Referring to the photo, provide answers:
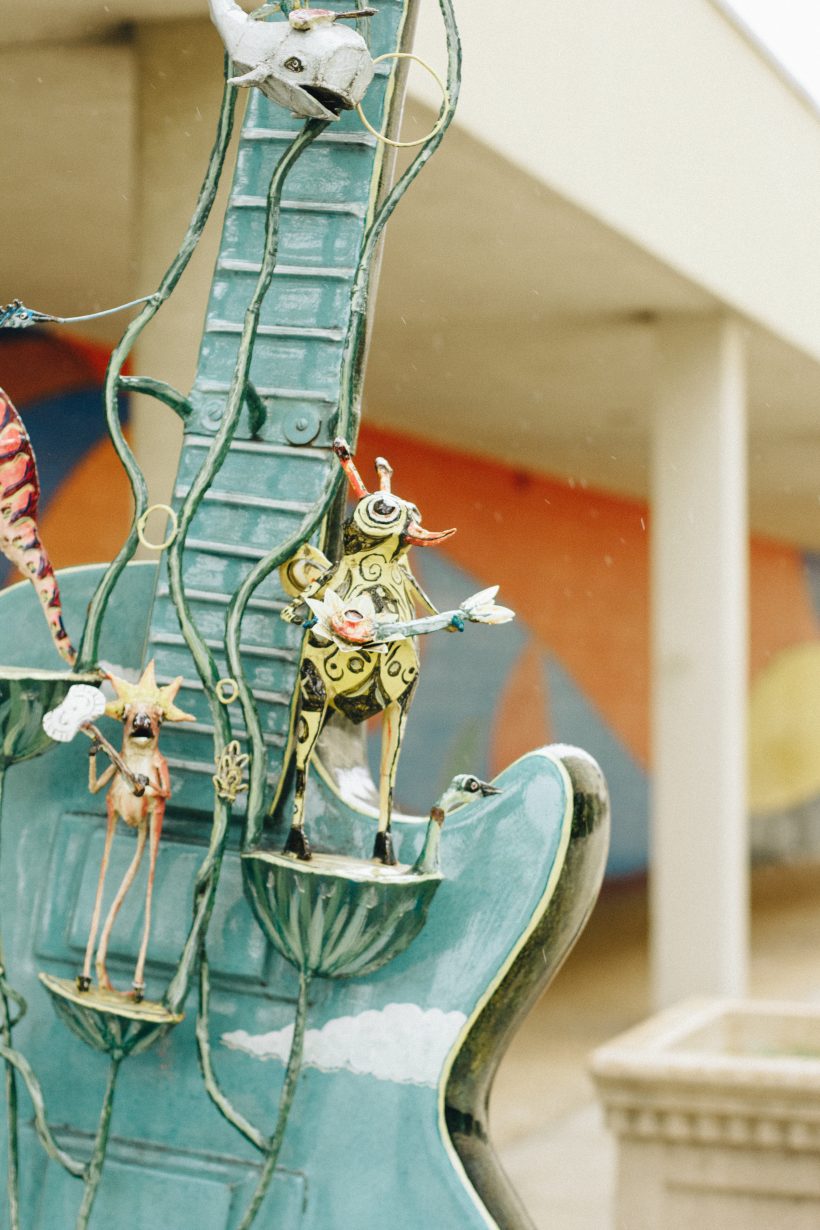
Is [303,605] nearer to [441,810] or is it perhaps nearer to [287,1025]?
[441,810]

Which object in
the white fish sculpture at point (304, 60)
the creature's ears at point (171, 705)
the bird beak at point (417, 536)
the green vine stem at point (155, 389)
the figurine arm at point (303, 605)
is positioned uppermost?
the white fish sculpture at point (304, 60)

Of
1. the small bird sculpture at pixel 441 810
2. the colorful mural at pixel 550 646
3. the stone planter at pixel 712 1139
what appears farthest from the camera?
the colorful mural at pixel 550 646

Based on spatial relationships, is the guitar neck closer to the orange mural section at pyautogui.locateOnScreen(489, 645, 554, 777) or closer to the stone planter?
the stone planter

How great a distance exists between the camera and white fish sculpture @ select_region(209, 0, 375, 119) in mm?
1415

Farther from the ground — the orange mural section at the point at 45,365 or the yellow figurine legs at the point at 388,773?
the orange mural section at the point at 45,365

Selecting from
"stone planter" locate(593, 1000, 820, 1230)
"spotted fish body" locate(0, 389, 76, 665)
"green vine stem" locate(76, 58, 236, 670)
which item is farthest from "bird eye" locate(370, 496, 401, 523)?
"stone planter" locate(593, 1000, 820, 1230)

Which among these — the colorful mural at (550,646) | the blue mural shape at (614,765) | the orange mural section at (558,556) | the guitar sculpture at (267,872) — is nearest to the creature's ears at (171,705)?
the guitar sculpture at (267,872)

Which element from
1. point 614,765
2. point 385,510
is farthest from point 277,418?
point 614,765

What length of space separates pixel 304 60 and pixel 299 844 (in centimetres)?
Result: 70

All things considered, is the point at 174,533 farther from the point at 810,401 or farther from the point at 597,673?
the point at 597,673

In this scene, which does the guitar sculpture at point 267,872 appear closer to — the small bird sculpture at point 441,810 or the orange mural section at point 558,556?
the small bird sculpture at point 441,810

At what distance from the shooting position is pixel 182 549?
152cm

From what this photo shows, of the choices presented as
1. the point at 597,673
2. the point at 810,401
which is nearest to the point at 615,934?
the point at 597,673

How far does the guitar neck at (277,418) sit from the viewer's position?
153 cm
